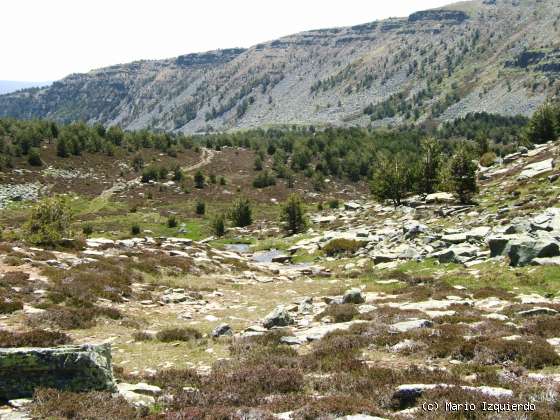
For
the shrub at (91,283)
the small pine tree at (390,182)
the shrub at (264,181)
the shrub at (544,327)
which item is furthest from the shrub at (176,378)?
the shrub at (264,181)

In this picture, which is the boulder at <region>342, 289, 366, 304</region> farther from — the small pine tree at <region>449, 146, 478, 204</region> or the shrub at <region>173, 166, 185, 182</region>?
the shrub at <region>173, 166, 185, 182</region>

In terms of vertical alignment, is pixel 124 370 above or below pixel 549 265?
above

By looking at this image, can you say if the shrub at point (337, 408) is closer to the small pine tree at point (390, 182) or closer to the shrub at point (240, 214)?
the small pine tree at point (390, 182)

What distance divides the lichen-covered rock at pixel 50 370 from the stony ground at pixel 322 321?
0.51m

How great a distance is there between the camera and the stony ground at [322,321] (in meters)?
9.28

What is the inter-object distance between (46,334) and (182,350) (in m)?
4.33

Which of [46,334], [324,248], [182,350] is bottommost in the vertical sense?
[324,248]

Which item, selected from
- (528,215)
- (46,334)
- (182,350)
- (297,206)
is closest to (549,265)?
(528,215)

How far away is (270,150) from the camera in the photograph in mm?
160625

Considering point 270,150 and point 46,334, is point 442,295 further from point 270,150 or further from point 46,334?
point 270,150

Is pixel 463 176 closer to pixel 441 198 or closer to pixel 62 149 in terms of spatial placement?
pixel 441 198

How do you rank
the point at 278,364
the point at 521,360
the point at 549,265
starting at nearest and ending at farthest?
1. the point at 521,360
2. the point at 278,364
3. the point at 549,265

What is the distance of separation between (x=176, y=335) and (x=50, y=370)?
7218 mm

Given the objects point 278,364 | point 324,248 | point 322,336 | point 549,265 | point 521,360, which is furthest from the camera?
point 324,248
